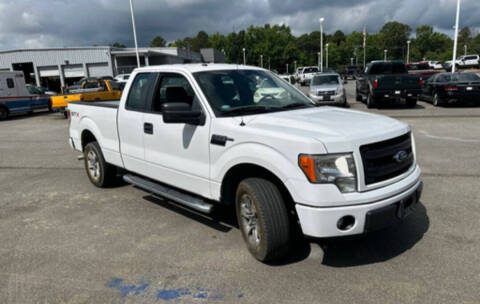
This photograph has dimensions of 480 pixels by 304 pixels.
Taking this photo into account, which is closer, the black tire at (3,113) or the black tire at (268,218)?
the black tire at (268,218)

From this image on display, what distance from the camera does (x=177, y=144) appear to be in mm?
4383

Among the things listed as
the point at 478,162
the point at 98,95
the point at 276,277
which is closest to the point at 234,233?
the point at 276,277

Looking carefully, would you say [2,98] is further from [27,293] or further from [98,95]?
[27,293]

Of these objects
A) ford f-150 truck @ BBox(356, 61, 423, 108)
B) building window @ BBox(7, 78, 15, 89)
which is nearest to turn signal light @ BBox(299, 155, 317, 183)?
ford f-150 truck @ BBox(356, 61, 423, 108)

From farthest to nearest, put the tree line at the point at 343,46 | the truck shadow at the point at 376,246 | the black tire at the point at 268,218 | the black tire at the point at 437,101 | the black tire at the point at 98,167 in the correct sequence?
the tree line at the point at 343,46 < the black tire at the point at 437,101 < the black tire at the point at 98,167 < the truck shadow at the point at 376,246 < the black tire at the point at 268,218

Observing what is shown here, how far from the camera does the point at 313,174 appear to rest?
3.11 m

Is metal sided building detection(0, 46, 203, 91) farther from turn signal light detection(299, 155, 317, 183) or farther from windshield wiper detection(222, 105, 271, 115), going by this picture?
turn signal light detection(299, 155, 317, 183)

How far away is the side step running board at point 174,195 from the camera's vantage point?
4.12m

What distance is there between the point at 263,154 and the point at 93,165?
13.3ft

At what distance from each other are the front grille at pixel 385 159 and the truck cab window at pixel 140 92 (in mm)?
2949

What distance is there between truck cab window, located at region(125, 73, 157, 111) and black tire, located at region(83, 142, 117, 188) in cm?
129

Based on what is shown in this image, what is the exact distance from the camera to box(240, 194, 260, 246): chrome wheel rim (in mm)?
3664

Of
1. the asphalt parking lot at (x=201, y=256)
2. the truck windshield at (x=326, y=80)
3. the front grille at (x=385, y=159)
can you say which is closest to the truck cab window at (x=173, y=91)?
the asphalt parking lot at (x=201, y=256)

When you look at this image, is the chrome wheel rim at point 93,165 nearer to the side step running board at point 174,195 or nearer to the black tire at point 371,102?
the side step running board at point 174,195
